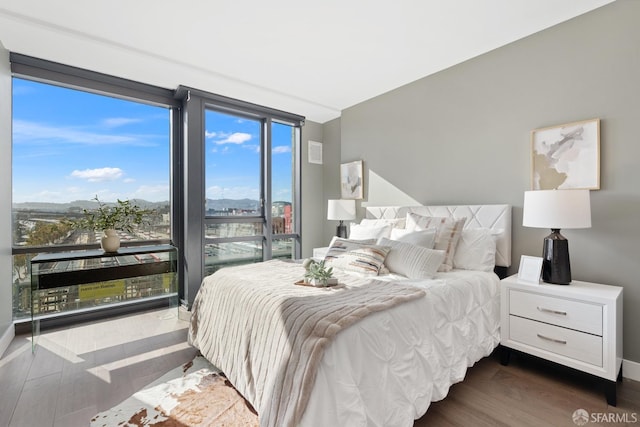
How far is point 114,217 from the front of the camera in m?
3.19

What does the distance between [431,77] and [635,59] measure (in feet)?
5.24

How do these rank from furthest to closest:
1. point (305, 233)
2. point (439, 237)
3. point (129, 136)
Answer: point (305, 233) < point (129, 136) < point (439, 237)

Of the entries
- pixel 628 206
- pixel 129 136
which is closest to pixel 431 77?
pixel 628 206

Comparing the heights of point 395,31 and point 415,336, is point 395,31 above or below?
above

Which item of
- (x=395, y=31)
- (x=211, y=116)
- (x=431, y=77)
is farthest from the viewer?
(x=211, y=116)

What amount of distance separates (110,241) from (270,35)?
2548 mm

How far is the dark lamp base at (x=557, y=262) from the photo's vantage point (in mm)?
2109

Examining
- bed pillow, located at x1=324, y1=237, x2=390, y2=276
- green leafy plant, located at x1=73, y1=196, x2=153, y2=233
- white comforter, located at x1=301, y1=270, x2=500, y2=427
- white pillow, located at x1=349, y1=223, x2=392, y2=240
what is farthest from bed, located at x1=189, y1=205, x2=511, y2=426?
green leafy plant, located at x1=73, y1=196, x2=153, y2=233

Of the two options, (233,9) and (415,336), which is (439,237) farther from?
(233,9)

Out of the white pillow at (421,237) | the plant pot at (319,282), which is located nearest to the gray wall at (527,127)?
the white pillow at (421,237)

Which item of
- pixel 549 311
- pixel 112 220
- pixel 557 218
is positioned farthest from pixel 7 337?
pixel 557 218

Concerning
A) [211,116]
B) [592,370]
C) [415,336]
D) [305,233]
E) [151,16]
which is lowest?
[592,370]

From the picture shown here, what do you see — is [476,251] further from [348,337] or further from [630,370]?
[348,337]

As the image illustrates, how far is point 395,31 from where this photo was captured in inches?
98.8
